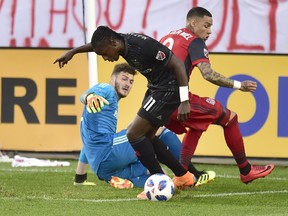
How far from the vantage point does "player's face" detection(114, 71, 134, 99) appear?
1110 centimetres

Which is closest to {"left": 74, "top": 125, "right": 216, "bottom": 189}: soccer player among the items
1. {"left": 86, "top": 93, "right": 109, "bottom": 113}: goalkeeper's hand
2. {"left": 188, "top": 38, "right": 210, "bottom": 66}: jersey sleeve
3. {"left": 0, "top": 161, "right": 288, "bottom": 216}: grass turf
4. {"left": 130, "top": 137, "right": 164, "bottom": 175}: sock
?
{"left": 0, "top": 161, "right": 288, "bottom": 216}: grass turf

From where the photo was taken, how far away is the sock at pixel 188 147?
1083cm

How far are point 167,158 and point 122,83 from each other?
125cm

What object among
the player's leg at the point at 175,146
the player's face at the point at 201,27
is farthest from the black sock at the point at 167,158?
the player's face at the point at 201,27

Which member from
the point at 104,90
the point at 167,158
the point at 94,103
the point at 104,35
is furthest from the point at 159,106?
the point at 104,90

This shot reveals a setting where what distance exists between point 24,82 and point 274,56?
3479 millimetres

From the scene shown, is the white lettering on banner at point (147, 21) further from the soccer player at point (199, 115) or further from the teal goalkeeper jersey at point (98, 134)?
the teal goalkeeper jersey at point (98, 134)

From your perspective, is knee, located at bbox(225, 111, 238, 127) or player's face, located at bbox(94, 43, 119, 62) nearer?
player's face, located at bbox(94, 43, 119, 62)

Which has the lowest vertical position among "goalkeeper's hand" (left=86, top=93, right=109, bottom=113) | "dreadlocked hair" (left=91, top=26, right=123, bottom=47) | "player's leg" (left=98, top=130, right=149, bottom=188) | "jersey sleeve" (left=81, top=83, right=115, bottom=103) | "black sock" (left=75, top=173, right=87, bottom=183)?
"black sock" (left=75, top=173, right=87, bottom=183)

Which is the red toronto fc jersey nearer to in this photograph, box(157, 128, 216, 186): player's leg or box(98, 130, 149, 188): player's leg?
box(157, 128, 216, 186): player's leg

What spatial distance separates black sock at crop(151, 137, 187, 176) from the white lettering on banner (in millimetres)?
4239

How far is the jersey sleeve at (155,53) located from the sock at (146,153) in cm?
83

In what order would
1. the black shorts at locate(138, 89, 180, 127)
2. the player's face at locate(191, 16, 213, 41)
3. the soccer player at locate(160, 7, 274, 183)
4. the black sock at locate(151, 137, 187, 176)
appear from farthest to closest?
the player's face at locate(191, 16, 213, 41) → the soccer player at locate(160, 7, 274, 183) → the black sock at locate(151, 137, 187, 176) → the black shorts at locate(138, 89, 180, 127)

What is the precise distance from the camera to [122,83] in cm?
1110
